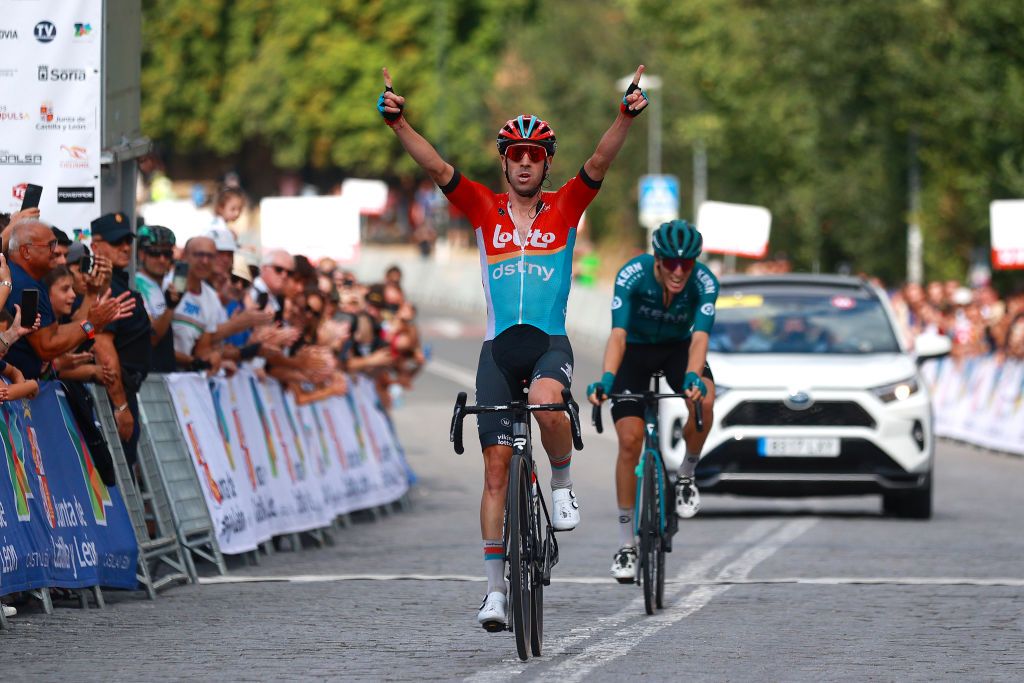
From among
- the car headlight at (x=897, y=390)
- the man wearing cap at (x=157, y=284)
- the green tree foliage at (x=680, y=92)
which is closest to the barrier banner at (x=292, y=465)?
the man wearing cap at (x=157, y=284)

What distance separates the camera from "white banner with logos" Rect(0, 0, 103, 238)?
48.4 ft

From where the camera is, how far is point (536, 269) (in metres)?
10.4

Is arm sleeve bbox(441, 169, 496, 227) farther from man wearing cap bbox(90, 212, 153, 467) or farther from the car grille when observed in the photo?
the car grille

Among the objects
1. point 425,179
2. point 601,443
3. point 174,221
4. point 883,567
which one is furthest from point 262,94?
point 883,567

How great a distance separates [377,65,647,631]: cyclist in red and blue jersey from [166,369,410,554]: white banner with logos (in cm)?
438

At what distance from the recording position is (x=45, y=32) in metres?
14.8

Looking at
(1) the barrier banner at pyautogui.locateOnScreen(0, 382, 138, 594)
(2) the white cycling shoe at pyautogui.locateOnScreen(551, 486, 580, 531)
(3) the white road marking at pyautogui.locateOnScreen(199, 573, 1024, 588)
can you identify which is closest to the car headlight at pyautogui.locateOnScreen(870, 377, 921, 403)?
(3) the white road marking at pyautogui.locateOnScreen(199, 573, 1024, 588)

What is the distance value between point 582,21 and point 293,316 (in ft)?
206

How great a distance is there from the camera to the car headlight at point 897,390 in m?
18.5

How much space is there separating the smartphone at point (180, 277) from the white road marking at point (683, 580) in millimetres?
2305

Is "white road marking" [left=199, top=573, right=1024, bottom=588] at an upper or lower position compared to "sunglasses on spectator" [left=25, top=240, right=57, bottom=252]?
lower

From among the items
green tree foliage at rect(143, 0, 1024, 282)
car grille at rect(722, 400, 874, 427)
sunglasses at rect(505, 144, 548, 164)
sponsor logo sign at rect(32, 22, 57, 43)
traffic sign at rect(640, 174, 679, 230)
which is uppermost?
green tree foliage at rect(143, 0, 1024, 282)

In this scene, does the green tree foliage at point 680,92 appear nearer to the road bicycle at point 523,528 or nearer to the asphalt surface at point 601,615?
the asphalt surface at point 601,615

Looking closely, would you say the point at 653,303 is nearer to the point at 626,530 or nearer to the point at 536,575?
the point at 626,530
